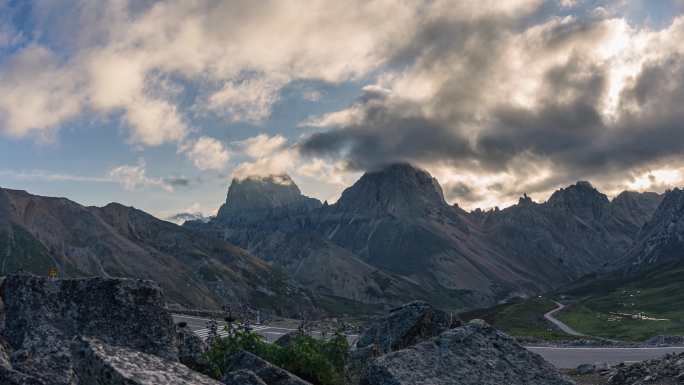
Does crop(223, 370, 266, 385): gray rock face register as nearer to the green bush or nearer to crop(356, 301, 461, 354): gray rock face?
the green bush

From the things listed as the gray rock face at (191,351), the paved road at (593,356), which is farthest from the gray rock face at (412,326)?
the paved road at (593,356)

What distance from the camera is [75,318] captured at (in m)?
12.4

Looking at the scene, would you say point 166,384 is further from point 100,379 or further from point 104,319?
point 104,319

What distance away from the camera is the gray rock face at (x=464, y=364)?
11516mm

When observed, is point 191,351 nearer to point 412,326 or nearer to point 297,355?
point 297,355

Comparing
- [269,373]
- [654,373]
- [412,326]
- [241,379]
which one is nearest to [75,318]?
[241,379]

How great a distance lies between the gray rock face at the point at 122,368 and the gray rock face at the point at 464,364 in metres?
3.97

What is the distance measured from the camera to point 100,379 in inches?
335

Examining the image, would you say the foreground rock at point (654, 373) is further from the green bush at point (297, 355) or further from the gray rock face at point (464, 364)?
the green bush at point (297, 355)

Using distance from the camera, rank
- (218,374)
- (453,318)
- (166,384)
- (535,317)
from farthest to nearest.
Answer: (535,317) < (453,318) < (218,374) < (166,384)

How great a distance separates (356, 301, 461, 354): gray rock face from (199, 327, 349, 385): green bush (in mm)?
2264

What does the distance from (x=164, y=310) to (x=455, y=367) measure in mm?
6516

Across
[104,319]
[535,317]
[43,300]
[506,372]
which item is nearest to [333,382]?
[506,372]

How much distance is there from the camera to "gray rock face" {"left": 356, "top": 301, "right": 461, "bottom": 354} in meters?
19.9
